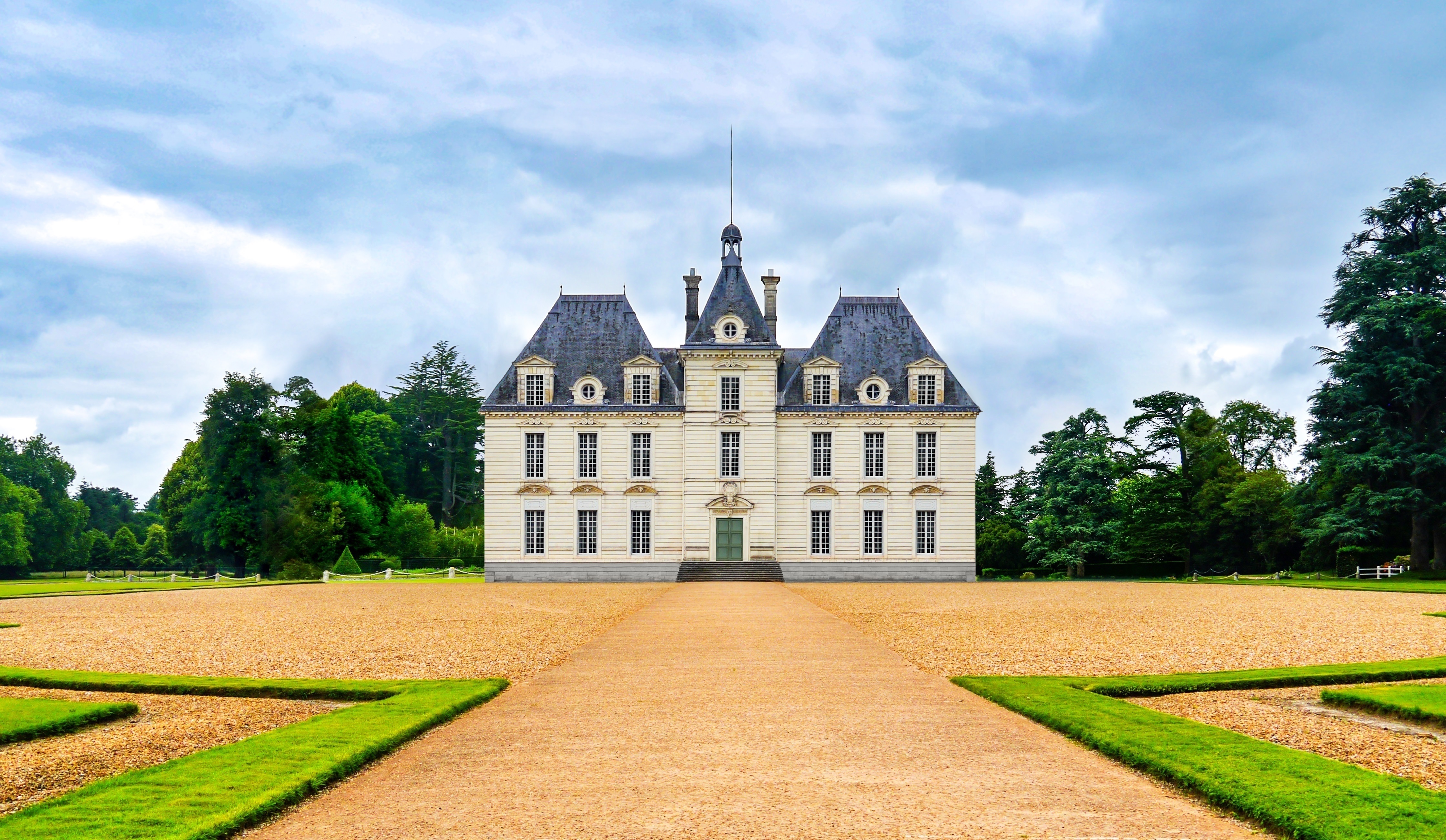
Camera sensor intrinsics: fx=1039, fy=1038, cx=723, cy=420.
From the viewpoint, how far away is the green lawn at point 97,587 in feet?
109

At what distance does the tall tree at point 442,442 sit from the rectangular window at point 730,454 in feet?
111

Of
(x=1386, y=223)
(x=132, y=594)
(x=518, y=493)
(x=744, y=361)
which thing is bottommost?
(x=132, y=594)

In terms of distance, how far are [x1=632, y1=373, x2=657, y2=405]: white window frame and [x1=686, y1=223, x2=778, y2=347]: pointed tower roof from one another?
Result: 234 centimetres

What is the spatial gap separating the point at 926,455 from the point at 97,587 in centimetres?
3305

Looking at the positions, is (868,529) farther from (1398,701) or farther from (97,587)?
(1398,701)

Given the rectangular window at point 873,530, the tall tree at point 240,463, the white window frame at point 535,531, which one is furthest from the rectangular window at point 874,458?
the tall tree at point 240,463

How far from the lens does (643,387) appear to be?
147ft

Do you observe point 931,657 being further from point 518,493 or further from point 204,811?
point 518,493

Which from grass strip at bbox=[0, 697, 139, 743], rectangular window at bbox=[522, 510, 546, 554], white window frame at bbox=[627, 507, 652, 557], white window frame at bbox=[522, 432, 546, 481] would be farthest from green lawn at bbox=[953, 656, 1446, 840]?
white window frame at bbox=[522, 432, 546, 481]

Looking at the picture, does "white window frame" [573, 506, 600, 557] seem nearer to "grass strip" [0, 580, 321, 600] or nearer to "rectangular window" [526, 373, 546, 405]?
"rectangular window" [526, 373, 546, 405]

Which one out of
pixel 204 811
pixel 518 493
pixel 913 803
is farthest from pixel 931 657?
pixel 518 493

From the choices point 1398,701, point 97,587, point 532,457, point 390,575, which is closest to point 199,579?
point 97,587

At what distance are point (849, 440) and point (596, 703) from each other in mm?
34801

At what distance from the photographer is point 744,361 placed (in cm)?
4388
